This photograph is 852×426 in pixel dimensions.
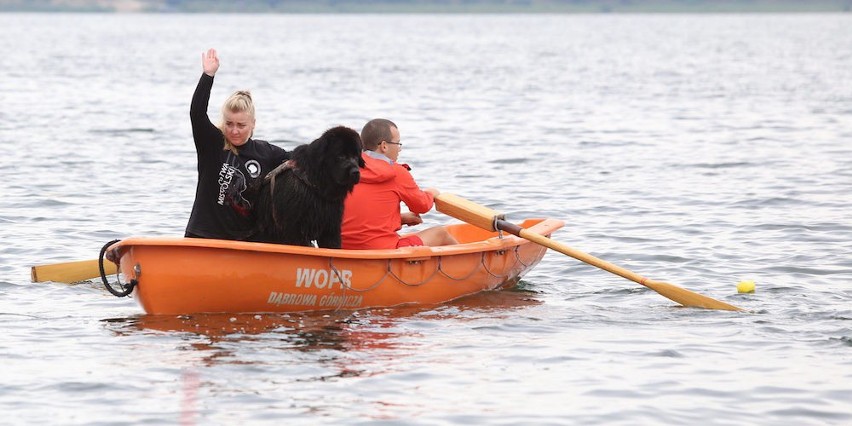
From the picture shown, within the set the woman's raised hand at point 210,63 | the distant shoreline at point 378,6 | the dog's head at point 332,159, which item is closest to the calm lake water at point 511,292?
the dog's head at point 332,159

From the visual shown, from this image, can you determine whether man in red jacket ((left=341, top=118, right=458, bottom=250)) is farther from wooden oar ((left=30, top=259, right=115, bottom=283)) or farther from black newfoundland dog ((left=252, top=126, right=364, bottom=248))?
wooden oar ((left=30, top=259, right=115, bottom=283))

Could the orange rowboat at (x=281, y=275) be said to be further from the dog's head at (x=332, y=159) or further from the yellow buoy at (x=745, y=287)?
A: the yellow buoy at (x=745, y=287)

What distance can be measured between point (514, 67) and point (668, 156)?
31058 mm

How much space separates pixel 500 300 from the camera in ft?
34.4

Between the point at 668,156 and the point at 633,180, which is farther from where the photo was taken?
the point at 668,156

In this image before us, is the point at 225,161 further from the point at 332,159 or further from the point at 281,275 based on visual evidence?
the point at 281,275

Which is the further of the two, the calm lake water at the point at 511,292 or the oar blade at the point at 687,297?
the oar blade at the point at 687,297

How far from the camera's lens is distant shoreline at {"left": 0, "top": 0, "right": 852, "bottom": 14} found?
188 m

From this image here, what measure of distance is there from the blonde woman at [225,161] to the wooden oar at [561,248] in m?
1.82

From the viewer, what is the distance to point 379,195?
966cm

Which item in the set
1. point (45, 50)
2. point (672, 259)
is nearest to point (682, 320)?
point (672, 259)

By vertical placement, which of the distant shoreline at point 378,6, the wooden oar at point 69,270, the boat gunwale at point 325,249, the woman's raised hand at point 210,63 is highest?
the distant shoreline at point 378,6

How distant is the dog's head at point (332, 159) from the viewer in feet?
28.0

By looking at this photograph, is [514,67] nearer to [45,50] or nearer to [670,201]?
[45,50]
